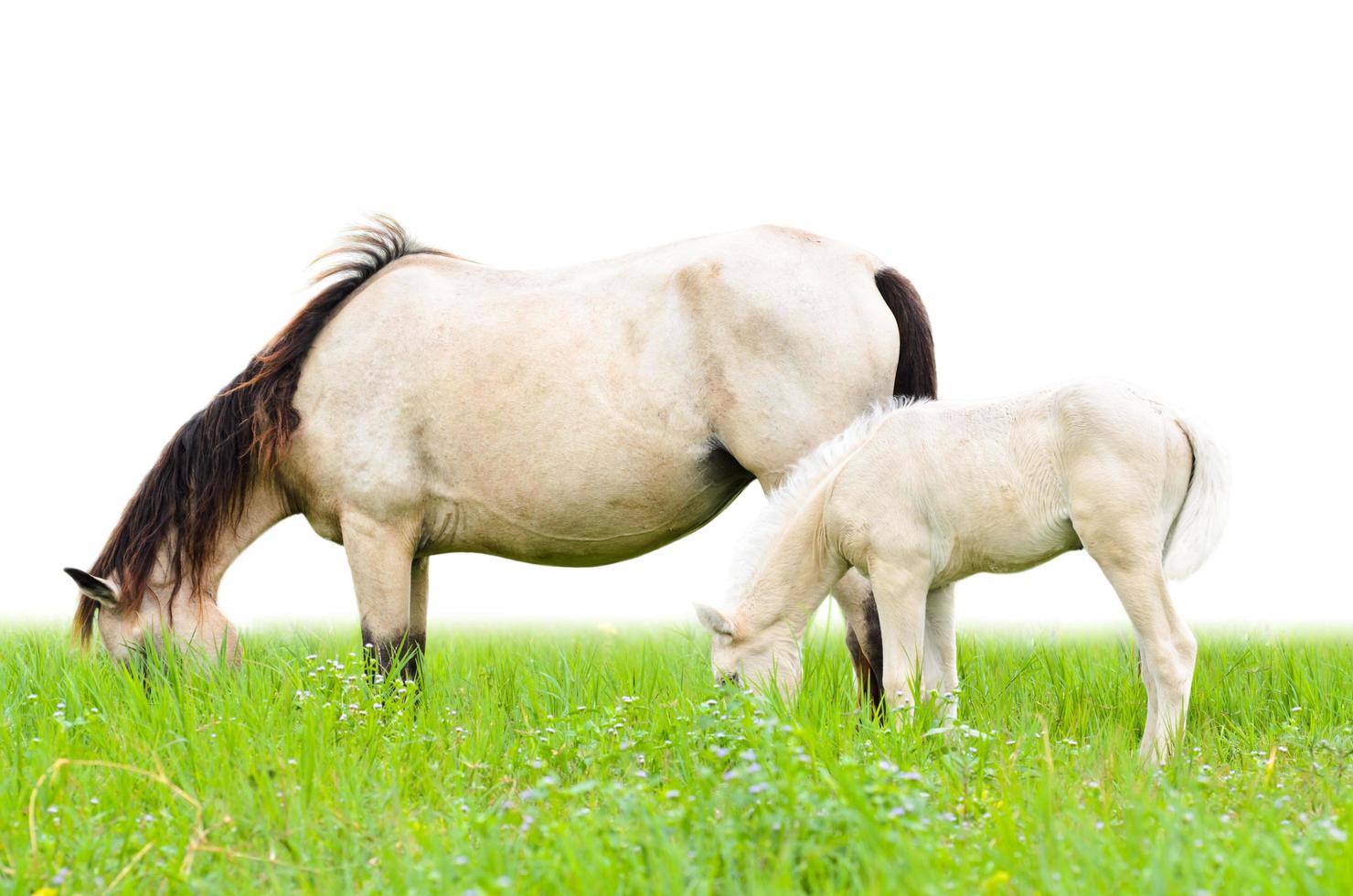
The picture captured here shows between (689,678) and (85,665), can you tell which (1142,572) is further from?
(85,665)

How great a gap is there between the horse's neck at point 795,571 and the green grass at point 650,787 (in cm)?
52

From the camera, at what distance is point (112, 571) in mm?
7758

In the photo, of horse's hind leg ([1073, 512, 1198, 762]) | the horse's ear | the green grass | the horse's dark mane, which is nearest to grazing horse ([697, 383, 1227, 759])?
horse's hind leg ([1073, 512, 1198, 762])

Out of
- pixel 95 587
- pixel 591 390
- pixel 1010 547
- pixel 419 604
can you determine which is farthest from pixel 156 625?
pixel 1010 547

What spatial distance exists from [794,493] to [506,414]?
181 cm

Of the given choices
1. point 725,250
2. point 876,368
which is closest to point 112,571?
point 725,250

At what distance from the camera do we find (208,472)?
25.4 feet

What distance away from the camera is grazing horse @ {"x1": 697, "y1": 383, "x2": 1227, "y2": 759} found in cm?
597

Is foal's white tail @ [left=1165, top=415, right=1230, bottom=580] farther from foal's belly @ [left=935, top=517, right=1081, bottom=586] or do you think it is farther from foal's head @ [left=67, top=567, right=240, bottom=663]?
foal's head @ [left=67, top=567, right=240, bottom=663]

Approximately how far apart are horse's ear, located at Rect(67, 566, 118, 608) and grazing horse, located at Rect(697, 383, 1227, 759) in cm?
378

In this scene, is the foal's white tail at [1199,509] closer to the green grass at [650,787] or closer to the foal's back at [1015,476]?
the foal's back at [1015,476]

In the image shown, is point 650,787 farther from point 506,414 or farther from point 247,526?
point 247,526

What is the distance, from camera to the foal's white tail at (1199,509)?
6.16m

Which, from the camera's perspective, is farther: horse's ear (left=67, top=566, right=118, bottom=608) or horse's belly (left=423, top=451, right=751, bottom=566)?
horse's ear (left=67, top=566, right=118, bottom=608)
